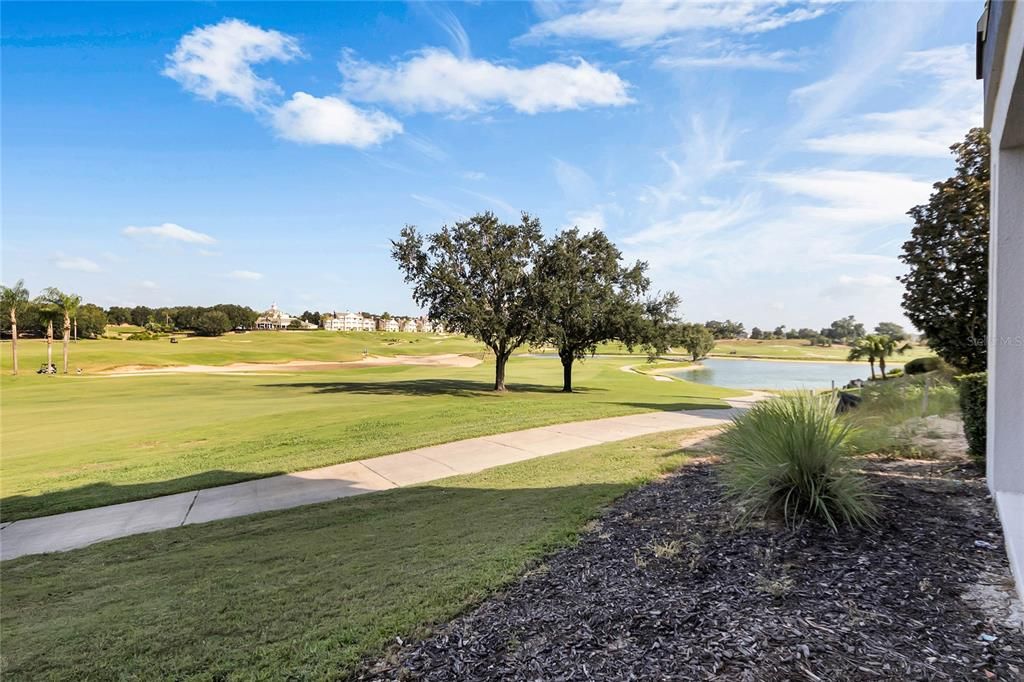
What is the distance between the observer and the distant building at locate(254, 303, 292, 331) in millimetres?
135238

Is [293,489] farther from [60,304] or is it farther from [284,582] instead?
[60,304]

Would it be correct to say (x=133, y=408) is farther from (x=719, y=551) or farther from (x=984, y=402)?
(x=984, y=402)

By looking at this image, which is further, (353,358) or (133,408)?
(353,358)

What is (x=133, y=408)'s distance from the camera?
1739 centimetres

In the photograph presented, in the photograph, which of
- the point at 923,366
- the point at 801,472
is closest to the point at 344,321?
the point at 923,366

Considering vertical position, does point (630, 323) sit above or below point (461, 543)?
above

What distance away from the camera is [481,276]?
21.9m

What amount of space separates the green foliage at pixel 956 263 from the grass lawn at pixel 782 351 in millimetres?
29082

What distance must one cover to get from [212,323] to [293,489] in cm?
9096

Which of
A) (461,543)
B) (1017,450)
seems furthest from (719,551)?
(1017,450)

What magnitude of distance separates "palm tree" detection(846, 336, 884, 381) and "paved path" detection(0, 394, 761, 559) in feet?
80.2

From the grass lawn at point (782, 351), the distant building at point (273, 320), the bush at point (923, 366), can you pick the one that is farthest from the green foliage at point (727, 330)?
the distant building at point (273, 320)

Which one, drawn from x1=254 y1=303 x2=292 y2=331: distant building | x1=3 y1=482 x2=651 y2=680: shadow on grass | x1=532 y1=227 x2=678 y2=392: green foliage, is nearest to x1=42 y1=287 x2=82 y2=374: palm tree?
x1=532 y1=227 x2=678 y2=392: green foliage

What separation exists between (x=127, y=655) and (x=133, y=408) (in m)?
18.0
